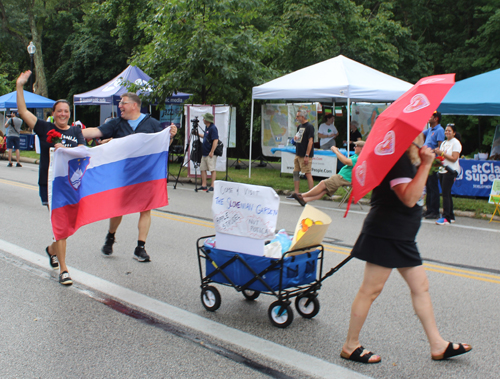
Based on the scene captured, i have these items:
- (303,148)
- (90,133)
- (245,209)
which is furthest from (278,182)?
(245,209)

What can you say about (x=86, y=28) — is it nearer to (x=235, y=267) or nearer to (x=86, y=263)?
(x=86, y=263)

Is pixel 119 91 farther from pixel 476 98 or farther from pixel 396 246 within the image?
pixel 396 246

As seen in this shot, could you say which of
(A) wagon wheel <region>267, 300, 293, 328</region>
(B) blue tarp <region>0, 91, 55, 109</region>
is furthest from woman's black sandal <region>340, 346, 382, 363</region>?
(B) blue tarp <region>0, 91, 55, 109</region>

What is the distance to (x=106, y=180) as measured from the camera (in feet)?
18.8

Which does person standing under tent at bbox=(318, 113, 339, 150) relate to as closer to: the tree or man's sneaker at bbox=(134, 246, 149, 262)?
the tree

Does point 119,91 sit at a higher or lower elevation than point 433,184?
higher

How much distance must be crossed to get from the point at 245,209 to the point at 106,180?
2131 millimetres

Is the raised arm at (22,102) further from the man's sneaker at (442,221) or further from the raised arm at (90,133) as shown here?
the man's sneaker at (442,221)

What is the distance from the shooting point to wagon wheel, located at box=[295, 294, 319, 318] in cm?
447

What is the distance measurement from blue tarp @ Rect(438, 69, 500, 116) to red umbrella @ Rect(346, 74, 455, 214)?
33.8ft

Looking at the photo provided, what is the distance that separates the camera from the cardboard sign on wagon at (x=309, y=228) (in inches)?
165

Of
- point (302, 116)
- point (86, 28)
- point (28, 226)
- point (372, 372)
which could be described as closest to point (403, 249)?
point (372, 372)

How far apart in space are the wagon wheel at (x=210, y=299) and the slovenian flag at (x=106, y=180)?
166cm

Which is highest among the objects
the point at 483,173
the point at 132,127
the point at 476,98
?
the point at 476,98
